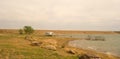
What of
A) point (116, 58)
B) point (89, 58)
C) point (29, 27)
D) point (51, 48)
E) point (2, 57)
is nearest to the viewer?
point (2, 57)

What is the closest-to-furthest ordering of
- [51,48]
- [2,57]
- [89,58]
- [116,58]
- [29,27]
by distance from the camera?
[2,57] < [89,58] < [51,48] < [116,58] < [29,27]

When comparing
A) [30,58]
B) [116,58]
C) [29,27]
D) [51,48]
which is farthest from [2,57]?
[29,27]

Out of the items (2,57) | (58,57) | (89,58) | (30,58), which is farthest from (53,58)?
(2,57)

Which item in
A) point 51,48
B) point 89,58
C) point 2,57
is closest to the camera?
point 2,57

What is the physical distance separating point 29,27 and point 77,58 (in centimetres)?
7932

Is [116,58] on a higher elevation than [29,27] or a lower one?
lower

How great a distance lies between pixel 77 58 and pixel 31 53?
6249 millimetres

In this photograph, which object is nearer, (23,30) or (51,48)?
(51,48)

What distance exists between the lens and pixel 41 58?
24422 millimetres

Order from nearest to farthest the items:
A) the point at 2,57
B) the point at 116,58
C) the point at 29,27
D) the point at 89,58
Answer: the point at 2,57 < the point at 89,58 < the point at 116,58 < the point at 29,27

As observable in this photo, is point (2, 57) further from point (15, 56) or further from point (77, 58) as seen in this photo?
point (77, 58)

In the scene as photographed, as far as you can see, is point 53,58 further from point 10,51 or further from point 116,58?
point 116,58

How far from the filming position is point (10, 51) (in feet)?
87.6

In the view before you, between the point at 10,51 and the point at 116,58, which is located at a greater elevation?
the point at 10,51
